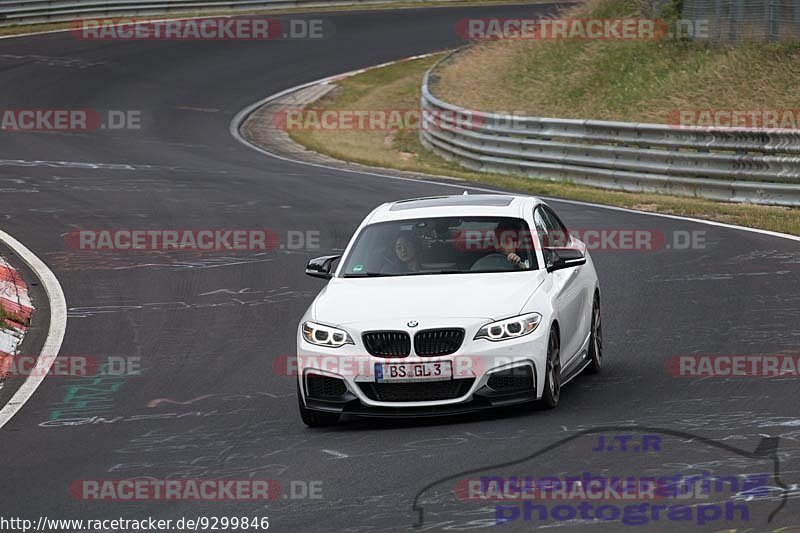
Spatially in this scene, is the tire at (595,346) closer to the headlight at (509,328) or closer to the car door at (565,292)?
the car door at (565,292)

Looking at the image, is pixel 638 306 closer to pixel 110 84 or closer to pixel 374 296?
pixel 374 296

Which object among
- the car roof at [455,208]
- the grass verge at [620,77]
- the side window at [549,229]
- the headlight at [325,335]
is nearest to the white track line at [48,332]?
the headlight at [325,335]

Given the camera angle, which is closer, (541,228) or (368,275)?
(368,275)

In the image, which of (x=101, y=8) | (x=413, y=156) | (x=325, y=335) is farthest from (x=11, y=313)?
(x=101, y=8)

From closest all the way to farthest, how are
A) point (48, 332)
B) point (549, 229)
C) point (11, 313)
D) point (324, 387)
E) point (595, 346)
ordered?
point (324, 387) → point (595, 346) → point (549, 229) → point (48, 332) → point (11, 313)

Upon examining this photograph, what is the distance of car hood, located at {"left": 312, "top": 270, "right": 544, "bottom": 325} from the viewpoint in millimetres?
9547

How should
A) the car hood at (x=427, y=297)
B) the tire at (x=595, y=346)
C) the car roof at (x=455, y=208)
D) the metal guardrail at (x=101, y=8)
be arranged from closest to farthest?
the car hood at (x=427, y=297)
the car roof at (x=455, y=208)
the tire at (x=595, y=346)
the metal guardrail at (x=101, y=8)

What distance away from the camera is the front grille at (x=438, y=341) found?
30.8 ft

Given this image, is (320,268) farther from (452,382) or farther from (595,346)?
(595,346)

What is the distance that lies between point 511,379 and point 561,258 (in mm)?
1552

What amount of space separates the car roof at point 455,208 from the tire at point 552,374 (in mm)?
1392

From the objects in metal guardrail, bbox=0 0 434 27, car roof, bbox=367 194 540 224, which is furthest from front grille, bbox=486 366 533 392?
metal guardrail, bbox=0 0 434 27

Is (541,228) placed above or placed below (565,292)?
above

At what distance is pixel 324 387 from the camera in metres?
9.61
